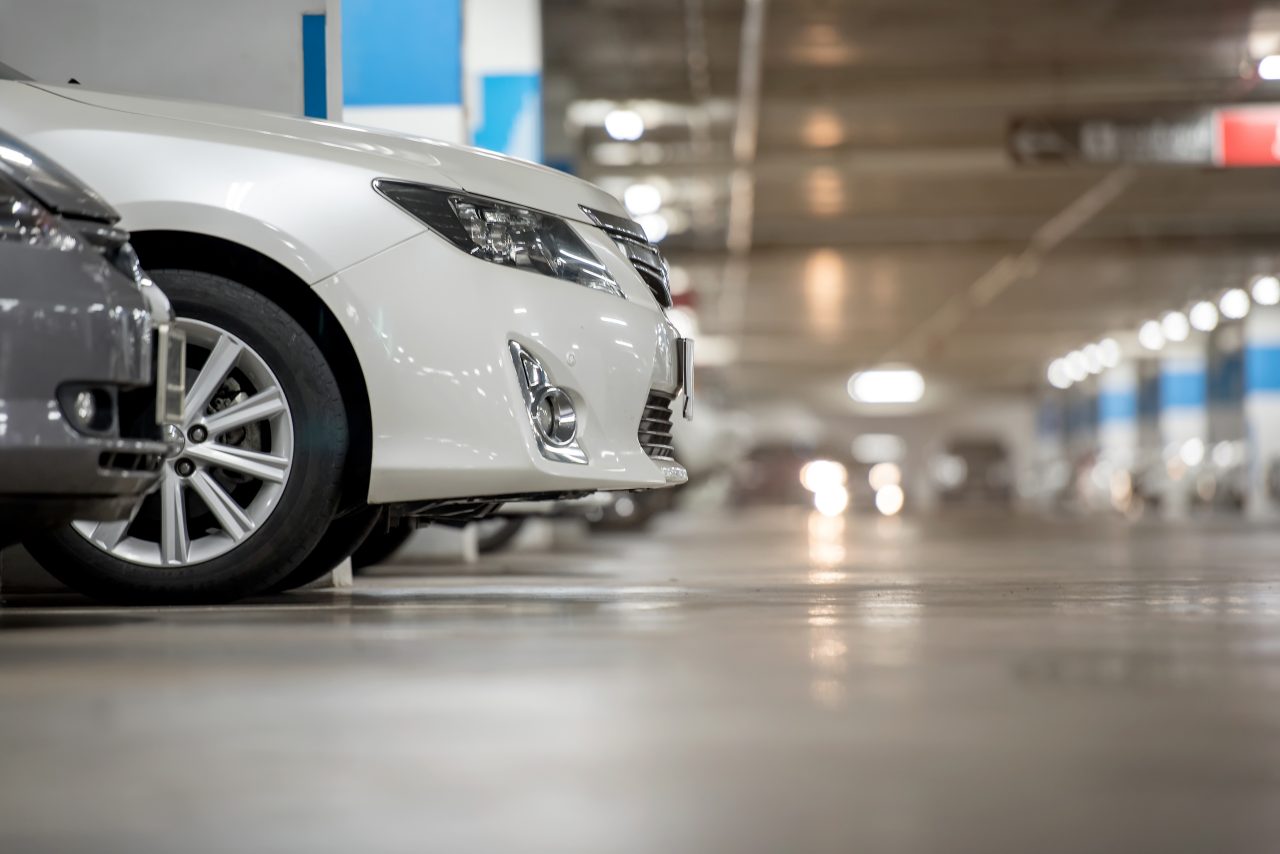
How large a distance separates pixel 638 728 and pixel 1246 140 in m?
18.0

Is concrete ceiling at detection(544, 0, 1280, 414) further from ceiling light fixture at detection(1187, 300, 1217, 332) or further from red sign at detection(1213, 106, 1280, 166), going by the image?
red sign at detection(1213, 106, 1280, 166)

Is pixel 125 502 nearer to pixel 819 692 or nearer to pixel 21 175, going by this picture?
pixel 21 175

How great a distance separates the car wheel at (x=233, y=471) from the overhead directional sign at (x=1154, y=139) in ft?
49.8

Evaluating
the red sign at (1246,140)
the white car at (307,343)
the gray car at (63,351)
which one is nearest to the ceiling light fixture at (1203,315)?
the red sign at (1246,140)

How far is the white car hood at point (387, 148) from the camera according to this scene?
16.1ft

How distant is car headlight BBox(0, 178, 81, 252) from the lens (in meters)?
3.90

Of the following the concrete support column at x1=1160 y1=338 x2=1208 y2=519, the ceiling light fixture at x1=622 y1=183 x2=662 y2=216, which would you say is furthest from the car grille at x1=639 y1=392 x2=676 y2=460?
the concrete support column at x1=1160 y1=338 x2=1208 y2=519

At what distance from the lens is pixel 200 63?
6625mm

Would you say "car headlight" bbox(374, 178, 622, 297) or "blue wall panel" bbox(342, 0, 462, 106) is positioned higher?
"blue wall panel" bbox(342, 0, 462, 106)

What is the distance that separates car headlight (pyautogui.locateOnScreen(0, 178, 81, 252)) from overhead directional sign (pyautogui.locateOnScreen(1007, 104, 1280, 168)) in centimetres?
1598

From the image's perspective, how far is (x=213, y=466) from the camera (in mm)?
4762

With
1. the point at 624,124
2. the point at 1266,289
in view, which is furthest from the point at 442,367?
the point at 1266,289

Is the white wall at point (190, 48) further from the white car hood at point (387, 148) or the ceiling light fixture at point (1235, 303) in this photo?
the ceiling light fixture at point (1235, 303)

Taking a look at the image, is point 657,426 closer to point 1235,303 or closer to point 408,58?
point 408,58
